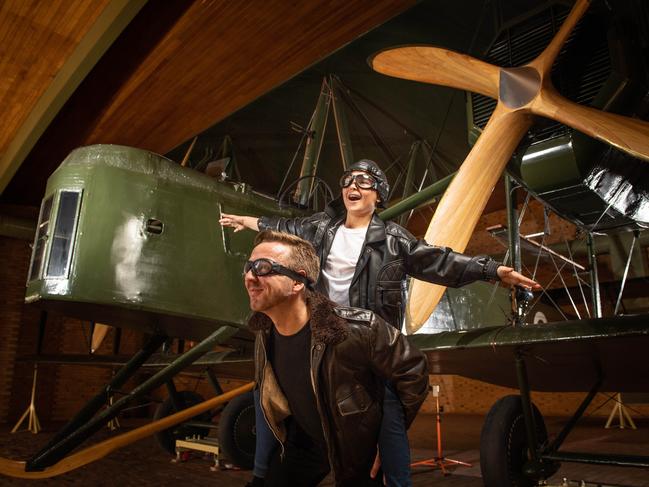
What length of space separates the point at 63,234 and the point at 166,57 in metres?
3.06

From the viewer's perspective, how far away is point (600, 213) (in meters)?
4.44

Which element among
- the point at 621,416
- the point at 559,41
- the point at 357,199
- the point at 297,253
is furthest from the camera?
the point at 621,416

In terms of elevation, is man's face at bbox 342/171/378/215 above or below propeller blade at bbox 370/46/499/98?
below

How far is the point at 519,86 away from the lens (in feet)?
13.1

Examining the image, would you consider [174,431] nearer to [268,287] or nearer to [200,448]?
[200,448]

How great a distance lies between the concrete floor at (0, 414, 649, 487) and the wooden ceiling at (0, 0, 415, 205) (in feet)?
14.3

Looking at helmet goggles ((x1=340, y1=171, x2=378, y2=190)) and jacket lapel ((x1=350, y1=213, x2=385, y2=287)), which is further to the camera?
helmet goggles ((x1=340, y1=171, x2=378, y2=190))

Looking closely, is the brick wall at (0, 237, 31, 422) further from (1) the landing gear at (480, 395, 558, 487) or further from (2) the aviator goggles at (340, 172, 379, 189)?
(2) the aviator goggles at (340, 172, 379, 189)

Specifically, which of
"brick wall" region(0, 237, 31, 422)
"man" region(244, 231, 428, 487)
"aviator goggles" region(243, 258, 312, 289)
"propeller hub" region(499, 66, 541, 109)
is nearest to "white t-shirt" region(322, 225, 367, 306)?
"man" region(244, 231, 428, 487)

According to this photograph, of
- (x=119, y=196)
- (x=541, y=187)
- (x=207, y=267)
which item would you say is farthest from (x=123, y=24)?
(x=541, y=187)

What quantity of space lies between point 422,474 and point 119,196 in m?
3.34

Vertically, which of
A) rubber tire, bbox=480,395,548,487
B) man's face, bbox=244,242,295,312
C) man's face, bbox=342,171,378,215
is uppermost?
man's face, bbox=342,171,378,215

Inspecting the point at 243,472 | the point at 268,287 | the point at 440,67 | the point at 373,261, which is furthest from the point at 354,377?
the point at 440,67

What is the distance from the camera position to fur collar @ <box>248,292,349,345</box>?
4.63ft
